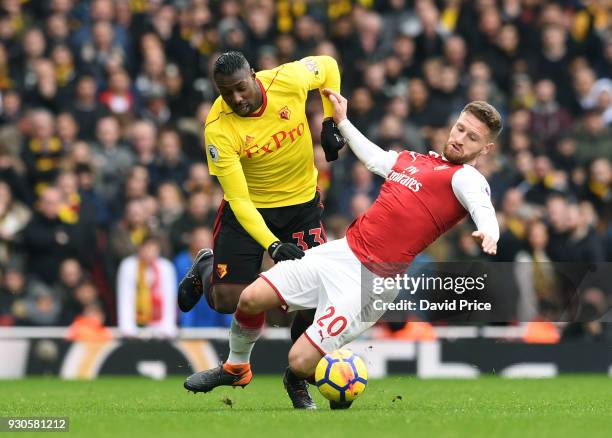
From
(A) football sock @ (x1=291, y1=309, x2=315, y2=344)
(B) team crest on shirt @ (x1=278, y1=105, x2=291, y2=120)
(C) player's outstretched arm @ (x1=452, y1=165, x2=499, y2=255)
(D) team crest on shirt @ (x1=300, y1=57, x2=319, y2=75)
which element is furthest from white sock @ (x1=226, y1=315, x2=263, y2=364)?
(D) team crest on shirt @ (x1=300, y1=57, x2=319, y2=75)

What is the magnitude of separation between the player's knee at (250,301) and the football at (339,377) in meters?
0.56

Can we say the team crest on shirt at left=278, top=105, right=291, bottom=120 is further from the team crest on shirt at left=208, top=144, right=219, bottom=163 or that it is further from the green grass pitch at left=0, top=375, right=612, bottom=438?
the green grass pitch at left=0, top=375, right=612, bottom=438

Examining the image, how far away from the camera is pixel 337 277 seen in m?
8.95

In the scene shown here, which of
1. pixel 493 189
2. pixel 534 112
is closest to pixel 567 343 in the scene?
pixel 493 189

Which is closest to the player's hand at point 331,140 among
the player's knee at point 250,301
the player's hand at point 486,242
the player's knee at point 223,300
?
the player's knee at point 250,301

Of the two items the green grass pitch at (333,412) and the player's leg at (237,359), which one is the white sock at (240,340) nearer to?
the player's leg at (237,359)

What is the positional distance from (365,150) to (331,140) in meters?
0.38

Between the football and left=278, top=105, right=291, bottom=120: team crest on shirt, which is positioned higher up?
left=278, top=105, right=291, bottom=120: team crest on shirt

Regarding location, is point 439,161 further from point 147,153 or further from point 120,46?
point 120,46

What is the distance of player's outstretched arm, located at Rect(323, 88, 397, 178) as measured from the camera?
9250 millimetres

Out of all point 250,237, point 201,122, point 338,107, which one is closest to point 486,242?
point 338,107

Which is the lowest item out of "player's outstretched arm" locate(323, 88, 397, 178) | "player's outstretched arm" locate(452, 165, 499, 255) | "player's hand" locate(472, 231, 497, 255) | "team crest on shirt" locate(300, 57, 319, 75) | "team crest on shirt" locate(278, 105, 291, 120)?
"player's hand" locate(472, 231, 497, 255)

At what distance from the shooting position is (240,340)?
9602mm

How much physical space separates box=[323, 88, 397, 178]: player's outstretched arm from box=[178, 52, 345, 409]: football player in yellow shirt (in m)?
0.12
